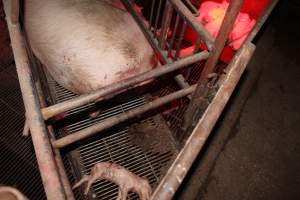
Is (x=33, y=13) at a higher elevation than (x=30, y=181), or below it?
higher

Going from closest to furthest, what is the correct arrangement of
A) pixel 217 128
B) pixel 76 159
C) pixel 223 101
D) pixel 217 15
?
pixel 223 101
pixel 76 159
pixel 217 128
pixel 217 15

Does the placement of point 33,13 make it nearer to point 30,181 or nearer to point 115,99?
point 115,99

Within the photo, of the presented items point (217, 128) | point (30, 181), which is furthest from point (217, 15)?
point (30, 181)

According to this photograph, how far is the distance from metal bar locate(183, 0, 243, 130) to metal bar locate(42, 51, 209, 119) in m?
0.11

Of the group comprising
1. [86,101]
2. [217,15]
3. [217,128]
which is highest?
[86,101]

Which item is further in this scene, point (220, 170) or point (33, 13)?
point (220, 170)

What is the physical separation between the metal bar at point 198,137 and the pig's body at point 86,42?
1.28 metres

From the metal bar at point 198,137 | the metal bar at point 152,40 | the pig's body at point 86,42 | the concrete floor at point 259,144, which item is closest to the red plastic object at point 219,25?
the concrete floor at point 259,144

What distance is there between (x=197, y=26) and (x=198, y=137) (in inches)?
46.4

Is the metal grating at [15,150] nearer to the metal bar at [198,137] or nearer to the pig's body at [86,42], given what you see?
the pig's body at [86,42]

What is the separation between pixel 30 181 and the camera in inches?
118

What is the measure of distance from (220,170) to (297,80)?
2.65 m

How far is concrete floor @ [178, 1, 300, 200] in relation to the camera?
3383 mm

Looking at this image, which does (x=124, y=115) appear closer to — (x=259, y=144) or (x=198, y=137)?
(x=198, y=137)
